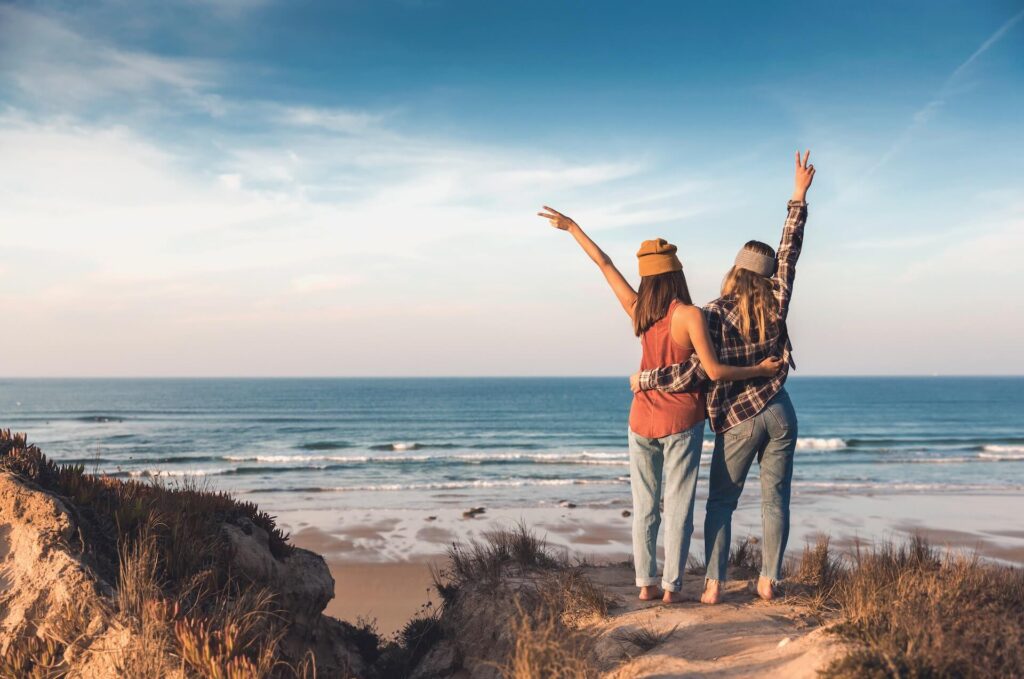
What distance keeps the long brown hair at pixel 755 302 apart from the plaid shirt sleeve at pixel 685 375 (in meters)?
0.16

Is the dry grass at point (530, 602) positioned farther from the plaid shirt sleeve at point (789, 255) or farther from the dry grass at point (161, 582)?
the plaid shirt sleeve at point (789, 255)

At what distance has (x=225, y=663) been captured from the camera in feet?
11.5

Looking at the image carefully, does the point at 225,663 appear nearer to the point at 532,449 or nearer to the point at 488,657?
the point at 488,657

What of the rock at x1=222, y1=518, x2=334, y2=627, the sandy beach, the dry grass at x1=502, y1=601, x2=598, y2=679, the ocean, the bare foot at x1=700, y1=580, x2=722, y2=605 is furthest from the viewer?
the ocean

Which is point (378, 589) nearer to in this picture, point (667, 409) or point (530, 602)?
point (530, 602)

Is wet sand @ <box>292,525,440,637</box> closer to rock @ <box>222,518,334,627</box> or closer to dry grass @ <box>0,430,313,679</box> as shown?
rock @ <box>222,518,334,627</box>

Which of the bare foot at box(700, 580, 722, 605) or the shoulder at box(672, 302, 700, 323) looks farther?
the bare foot at box(700, 580, 722, 605)

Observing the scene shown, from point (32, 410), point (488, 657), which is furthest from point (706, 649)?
point (32, 410)

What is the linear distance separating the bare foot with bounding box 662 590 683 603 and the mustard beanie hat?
216 centimetres

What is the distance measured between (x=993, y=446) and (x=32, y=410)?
230 feet

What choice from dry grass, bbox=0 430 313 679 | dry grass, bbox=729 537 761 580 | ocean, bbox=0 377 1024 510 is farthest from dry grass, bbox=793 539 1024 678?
ocean, bbox=0 377 1024 510

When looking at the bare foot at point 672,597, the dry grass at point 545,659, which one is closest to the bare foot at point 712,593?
the bare foot at point 672,597

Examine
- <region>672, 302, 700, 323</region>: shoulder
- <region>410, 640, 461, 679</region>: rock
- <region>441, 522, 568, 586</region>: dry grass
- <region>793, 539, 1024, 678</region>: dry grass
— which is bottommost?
<region>410, 640, 461, 679</region>: rock

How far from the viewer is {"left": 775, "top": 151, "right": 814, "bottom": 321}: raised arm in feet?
14.3
